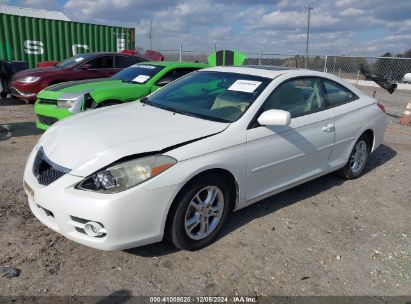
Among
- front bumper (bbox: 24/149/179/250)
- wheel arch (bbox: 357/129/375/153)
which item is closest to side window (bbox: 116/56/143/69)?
wheel arch (bbox: 357/129/375/153)

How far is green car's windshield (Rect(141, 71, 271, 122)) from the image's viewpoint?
371 centimetres

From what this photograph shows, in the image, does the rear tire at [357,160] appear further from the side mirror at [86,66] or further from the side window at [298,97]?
the side mirror at [86,66]

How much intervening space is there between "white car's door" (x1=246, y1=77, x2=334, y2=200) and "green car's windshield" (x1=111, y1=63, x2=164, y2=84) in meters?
3.61

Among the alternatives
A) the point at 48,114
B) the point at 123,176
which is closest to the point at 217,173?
the point at 123,176

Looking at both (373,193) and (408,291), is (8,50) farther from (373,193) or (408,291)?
(408,291)

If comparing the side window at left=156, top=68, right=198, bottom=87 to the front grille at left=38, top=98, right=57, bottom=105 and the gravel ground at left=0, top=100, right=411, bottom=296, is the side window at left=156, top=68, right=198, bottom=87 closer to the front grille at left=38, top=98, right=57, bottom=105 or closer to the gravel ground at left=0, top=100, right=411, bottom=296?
the front grille at left=38, top=98, right=57, bottom=105

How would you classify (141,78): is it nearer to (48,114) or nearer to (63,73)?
(48,114)

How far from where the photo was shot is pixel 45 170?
3.11m

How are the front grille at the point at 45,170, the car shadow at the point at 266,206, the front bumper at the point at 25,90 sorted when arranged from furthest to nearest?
the front bumper at the point at 25,90 < the car shadow at the point at 266,206 < the front grille at the point at 45,170

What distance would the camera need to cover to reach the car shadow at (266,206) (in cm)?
330

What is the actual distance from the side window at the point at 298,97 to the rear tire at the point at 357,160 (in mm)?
1104

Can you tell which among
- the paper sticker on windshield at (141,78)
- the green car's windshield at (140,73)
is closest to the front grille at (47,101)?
the green car's windshield at (140,73)

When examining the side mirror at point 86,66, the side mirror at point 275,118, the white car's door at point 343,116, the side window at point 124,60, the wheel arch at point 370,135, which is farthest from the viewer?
the side window at point 124,60

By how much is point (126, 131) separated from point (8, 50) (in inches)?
516
